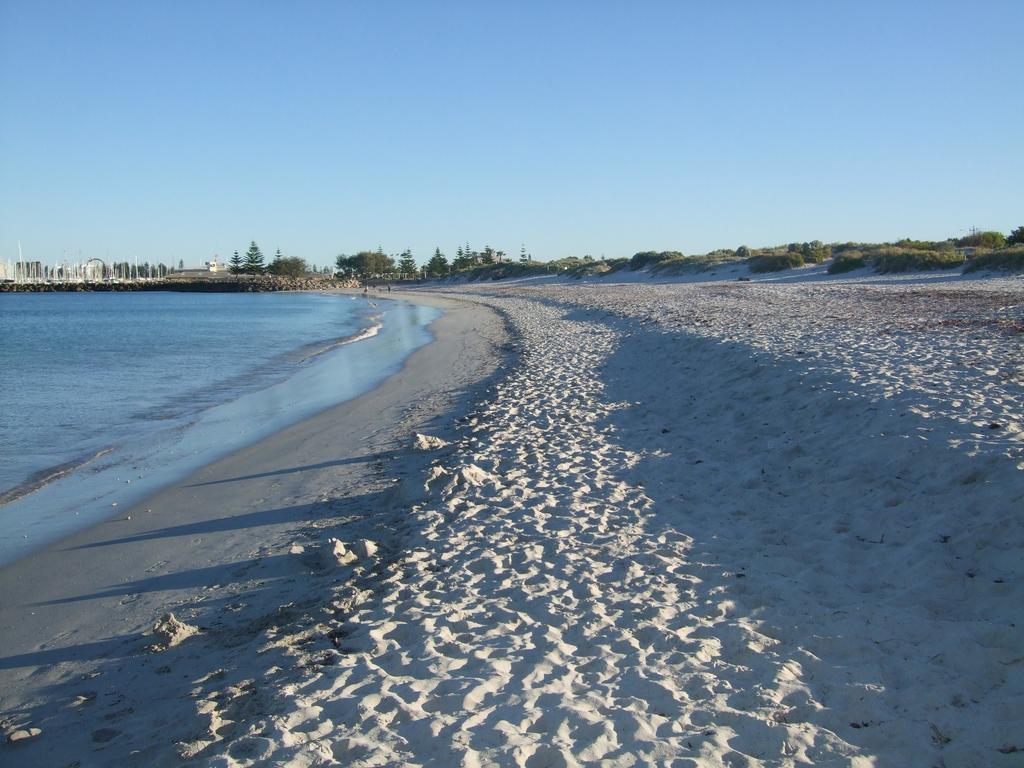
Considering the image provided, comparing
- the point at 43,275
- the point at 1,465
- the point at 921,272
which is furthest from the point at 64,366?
the point at 43,275

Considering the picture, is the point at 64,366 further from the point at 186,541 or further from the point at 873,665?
the point at 873,665

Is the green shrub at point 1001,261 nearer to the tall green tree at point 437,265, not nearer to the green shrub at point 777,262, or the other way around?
the green shrub at point 777,262

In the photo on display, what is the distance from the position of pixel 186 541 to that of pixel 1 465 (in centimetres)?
495

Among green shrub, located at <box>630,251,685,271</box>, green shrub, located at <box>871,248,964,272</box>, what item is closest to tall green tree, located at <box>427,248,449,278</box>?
green shrub, located at <box>630,251,685,271</box>

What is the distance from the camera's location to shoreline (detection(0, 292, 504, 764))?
439 cm

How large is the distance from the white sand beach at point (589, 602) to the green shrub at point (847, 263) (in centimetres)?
3154

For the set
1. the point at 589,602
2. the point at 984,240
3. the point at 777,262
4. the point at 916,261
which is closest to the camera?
the point at 589,602

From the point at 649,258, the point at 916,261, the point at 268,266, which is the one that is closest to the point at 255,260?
the point at 268,266

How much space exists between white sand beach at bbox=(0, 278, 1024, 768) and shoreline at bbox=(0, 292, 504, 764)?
1.3 inches

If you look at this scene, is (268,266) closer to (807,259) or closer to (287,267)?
(287,267)

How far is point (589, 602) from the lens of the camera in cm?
473

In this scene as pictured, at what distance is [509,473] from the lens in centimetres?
765

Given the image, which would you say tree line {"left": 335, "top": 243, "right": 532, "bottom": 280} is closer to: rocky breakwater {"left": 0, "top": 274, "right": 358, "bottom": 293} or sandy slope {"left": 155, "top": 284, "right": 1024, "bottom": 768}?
rocky breakwater {"left": 0, "top": 274, "right": 358, "bottom": 293}

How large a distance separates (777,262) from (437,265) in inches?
4042
